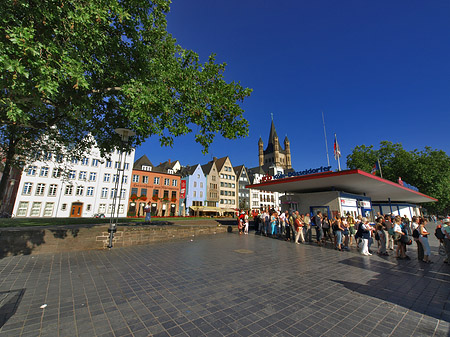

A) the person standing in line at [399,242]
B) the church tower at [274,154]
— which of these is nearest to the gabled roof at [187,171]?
the church tower at [274,154]

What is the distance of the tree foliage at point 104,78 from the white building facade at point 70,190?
23.0 m

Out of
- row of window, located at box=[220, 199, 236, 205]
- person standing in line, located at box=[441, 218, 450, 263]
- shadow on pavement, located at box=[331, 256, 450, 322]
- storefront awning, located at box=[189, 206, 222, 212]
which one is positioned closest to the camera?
shadow on pavement, located at box=[331, 256, 450, 322]

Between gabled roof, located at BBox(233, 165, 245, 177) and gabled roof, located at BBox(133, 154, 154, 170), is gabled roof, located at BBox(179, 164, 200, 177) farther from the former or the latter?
gabled roof, located at BBox(233, 165, 245, 177)

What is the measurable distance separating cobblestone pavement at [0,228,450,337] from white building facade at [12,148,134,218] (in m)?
28.4

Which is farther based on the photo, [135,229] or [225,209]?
[225,209]

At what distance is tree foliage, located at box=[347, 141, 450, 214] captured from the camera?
4034 cm

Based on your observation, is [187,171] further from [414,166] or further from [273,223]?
[414,166]

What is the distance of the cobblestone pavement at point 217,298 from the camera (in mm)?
3402

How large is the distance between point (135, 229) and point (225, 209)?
4879 centimetres

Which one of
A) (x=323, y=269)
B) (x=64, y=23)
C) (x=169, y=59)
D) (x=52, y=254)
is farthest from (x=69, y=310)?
(x=169, y=59)

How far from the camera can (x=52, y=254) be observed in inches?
326

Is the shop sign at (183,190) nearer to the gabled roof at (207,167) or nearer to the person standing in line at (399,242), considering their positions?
the gabled roof at (207,167)

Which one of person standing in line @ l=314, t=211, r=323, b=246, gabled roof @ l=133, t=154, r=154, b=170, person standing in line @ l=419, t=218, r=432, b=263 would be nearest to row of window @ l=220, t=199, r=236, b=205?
gabled roof @ l=133, t=154, r=154, b=170

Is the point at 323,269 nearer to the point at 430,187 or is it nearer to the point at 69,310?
the point at 69,310
